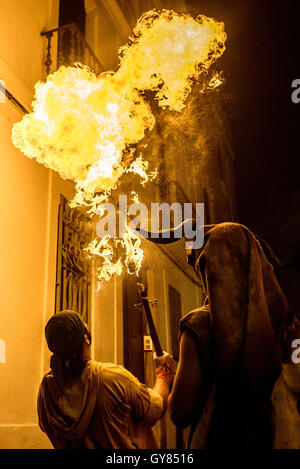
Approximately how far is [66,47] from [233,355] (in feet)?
20.3

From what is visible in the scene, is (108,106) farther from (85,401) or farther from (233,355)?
(233,355)

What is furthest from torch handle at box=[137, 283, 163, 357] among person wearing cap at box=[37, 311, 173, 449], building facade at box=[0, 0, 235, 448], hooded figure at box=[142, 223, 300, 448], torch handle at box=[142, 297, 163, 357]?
building facade at box=[0, 0, 235, 448]

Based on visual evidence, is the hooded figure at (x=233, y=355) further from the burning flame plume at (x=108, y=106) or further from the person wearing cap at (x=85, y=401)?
the burning flame plume at (x=108, y=106)

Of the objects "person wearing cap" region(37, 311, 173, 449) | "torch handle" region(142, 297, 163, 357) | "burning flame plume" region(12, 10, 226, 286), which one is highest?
"burning flame plume" region(12, 10, 226, 286)

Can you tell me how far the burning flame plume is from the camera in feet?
19.8

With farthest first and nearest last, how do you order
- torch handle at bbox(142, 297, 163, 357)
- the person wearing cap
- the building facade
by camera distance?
the building facade → torch handle at bbox(142, 297, 163, 357) → the person wearing cap

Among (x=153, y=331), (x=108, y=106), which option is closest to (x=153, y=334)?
(x=153, y=331)

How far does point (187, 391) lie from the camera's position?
7.52 feet

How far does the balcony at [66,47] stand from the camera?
6.67 meters

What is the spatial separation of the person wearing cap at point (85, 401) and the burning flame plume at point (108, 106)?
6.52 feet

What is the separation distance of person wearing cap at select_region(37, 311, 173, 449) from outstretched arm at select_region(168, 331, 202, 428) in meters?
0.74

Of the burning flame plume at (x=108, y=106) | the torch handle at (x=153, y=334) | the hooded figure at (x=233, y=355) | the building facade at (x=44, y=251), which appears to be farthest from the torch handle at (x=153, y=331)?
the building facade at (x=44, y=251)

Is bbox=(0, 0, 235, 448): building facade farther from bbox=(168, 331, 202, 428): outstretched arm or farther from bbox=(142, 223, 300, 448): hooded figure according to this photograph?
bbox=(142, 223, 300, 448): hooded figure

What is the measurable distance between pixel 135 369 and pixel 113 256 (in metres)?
2.13
